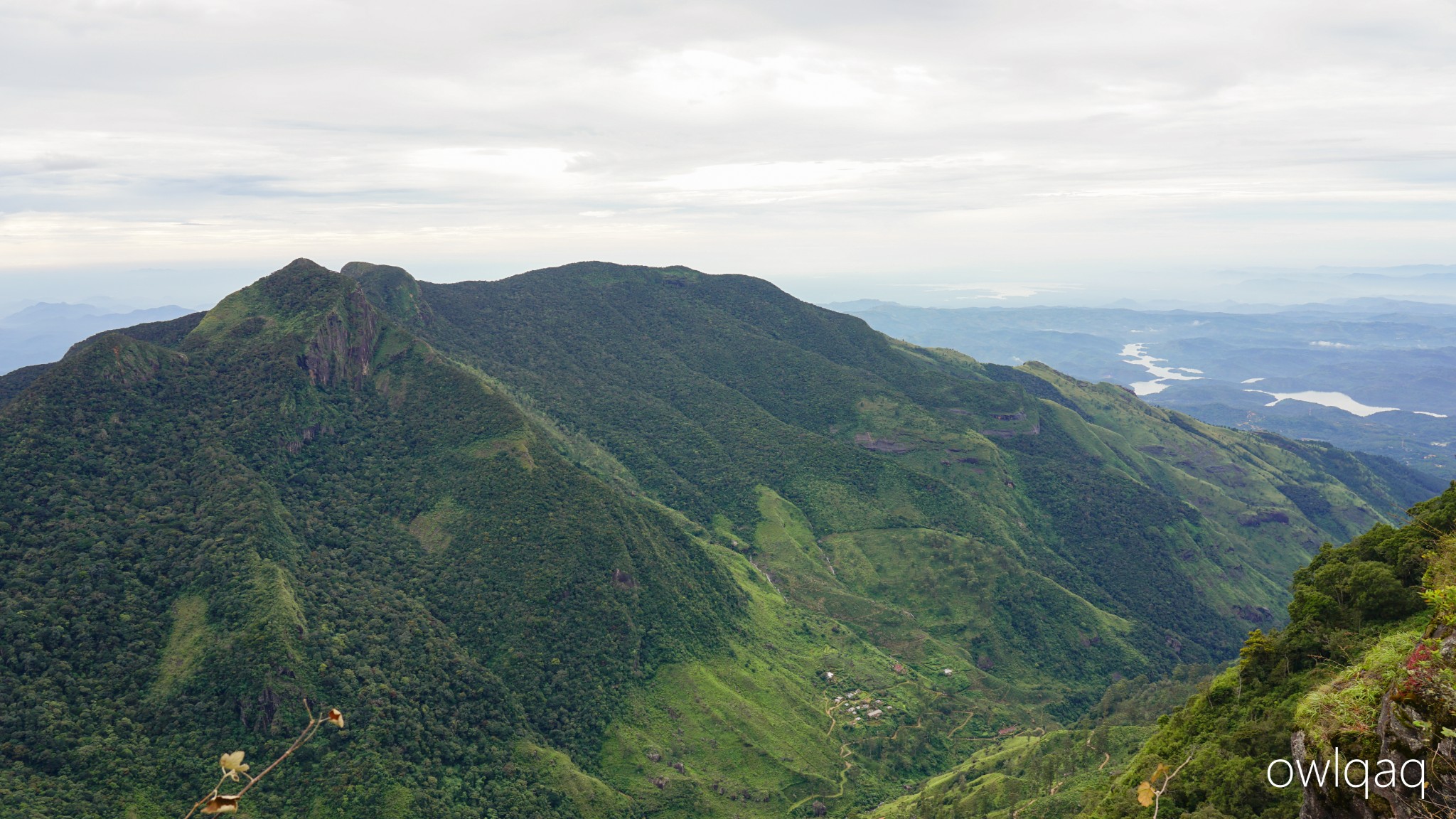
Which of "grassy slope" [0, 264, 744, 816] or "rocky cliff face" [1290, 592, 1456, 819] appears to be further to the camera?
"grassy slope" [0, 264, 744, 816]

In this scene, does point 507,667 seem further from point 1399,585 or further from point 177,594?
point 1399,585

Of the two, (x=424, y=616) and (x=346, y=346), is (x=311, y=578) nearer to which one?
(x=424, y=616)

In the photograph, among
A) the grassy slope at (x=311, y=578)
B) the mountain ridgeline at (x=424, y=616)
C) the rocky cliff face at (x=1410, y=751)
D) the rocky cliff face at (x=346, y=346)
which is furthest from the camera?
the rocky cliff face at (x=346, y=346)

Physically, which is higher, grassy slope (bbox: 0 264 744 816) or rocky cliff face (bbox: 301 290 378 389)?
rocky cliff face (bbox: 301 290 378 389)

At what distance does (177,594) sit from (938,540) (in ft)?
511

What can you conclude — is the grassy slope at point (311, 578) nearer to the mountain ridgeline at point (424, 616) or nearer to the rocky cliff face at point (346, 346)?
the mountain ridgeline at point (424, 616)

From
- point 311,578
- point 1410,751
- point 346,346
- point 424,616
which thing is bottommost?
point 424,616

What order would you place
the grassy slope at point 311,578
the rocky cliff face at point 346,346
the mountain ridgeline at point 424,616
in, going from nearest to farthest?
the grassy slope at point 311,578
the mountain ridgeline at point 424,616
the rocky cliff face at point 346,346

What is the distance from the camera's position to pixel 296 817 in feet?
283

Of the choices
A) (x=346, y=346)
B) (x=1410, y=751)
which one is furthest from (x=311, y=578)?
(x=1410, y=751)

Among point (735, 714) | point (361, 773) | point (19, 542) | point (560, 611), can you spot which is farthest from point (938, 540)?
point (19, 542)

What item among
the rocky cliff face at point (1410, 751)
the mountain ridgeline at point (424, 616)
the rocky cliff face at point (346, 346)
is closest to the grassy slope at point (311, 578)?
the mountain ridgeline at point (424, 616)

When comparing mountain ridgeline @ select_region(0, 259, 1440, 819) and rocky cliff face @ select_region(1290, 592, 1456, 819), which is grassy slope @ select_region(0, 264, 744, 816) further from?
rocky cliff face @ select_region(1290, 592, 1456, 819)

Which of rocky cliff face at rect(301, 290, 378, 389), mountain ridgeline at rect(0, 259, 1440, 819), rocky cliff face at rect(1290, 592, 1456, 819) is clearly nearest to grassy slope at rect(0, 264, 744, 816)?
mountain ridgeline at rect(0, 259, 1440, 819)
